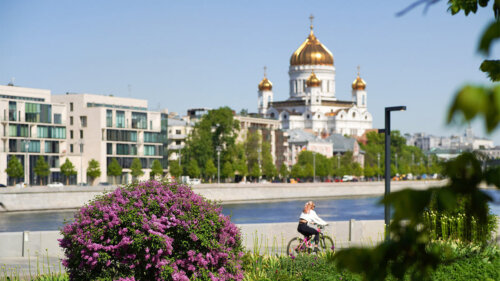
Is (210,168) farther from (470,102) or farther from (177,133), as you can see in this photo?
(470,102)

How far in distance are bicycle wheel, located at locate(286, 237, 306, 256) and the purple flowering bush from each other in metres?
3.68

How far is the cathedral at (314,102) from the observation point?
18825cm

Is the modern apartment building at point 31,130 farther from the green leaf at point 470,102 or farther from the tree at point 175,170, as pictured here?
the green leaf at point 470,102

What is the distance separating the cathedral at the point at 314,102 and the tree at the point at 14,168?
108015 millimetres

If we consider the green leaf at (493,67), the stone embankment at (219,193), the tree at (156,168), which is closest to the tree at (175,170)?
the tree at (156,168)

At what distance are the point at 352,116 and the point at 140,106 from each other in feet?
310

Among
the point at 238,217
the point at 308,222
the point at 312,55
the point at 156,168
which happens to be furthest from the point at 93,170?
the point at 312,55

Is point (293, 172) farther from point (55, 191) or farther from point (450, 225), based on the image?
point (450, 225)

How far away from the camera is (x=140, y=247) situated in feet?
35.4

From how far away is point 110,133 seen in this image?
320 ft

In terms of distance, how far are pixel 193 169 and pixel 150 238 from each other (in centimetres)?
8841

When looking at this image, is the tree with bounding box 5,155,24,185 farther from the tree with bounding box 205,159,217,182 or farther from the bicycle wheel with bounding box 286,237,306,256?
the bicycle wheel with bounding box 286,237,306,256

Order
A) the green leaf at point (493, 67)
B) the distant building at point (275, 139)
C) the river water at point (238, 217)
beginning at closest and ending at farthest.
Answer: the green leaf at point (493, 67), the river water at point (238, 217), the distant building at point (275, 139)

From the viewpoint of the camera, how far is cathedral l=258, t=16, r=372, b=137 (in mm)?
188250
